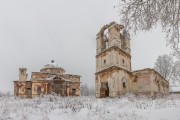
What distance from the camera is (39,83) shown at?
112 feet

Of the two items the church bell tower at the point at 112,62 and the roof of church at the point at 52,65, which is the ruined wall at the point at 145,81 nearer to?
the church bell tower at the point at 112,62

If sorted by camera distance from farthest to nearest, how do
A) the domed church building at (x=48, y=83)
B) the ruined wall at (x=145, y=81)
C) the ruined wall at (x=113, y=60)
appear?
the domed church building at (x=48, y=83)
the ruined wall at (x=145, y=81)
the ruined wall at (x=113, y=60)

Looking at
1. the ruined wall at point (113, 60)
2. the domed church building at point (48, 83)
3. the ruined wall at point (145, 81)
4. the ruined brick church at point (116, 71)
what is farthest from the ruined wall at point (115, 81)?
the domed church building at point (48, 83)

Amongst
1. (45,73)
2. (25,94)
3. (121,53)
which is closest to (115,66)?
(121,53)

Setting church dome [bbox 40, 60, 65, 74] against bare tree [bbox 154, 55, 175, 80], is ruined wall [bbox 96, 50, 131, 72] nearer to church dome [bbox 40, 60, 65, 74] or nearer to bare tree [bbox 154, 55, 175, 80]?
church dome [bbox 40, 60, 65, 74]

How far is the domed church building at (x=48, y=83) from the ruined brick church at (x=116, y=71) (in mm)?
10433

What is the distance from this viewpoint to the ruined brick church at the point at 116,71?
23725 millimetres

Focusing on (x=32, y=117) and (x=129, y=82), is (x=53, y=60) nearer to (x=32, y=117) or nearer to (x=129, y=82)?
(x=129, y=82)

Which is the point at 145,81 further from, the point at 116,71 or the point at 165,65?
the point at 165,65

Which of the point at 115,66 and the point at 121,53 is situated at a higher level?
the point at 121,53

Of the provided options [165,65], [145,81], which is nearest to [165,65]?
[165,65]

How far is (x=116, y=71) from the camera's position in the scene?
23.7 m

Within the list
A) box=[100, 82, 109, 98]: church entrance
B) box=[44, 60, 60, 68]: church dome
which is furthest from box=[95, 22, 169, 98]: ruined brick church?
box=[44, 60, 60, 68]: church dome

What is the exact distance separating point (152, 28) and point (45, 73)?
29376mm
